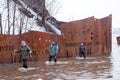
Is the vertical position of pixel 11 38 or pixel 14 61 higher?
pixel 11 38

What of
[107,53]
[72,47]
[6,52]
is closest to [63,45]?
[72,47]

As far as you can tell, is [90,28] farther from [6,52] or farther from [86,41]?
[6,52]

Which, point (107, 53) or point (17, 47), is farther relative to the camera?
point (107, 53)

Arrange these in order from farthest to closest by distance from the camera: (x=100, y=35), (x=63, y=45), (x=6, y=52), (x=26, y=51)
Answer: (x=100, y=35), (x=63, y=45), (x=6, y=52), (x=26, y=51)

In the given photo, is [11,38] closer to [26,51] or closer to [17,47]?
[17,47]

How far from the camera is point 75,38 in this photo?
35.8 meters

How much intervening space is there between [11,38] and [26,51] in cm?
490

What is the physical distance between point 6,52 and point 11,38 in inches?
49.8

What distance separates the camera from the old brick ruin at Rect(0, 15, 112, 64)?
29.4 m

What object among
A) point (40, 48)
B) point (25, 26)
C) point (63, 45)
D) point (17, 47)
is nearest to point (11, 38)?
point (17, 47)

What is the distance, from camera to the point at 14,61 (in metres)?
27.0

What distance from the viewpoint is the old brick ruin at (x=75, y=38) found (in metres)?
29.4

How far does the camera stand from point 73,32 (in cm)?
3606

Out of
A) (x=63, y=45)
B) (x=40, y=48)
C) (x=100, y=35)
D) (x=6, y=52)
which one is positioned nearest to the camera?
(x=6, y=52)
